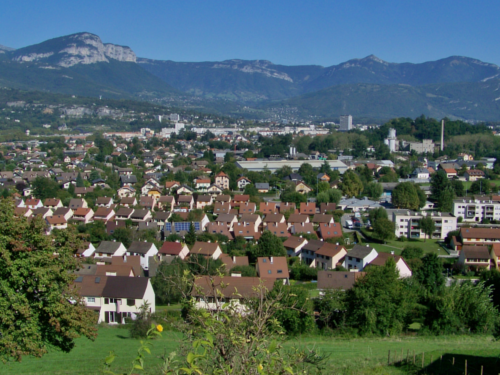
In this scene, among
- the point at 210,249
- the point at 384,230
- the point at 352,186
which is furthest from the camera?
the point at 352,186

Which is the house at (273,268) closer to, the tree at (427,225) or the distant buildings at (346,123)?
the tree at (427,225)

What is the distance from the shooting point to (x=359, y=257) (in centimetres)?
928

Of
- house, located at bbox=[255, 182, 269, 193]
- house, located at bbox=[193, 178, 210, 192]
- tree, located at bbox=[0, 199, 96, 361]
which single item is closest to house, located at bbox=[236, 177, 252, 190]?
house, located at bbox=[255, 182, 269, 193]

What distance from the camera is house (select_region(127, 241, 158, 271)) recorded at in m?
9.90

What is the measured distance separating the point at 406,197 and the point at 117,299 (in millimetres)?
11433

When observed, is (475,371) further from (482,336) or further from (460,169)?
(460,169)

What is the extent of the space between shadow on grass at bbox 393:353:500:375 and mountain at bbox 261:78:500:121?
95346mm

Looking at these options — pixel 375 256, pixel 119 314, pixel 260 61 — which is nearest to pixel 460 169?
pixel 375 256

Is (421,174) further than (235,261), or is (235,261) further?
(421,174)

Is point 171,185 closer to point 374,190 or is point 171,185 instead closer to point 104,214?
point 104,214

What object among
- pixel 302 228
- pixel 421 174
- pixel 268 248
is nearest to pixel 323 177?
pixel 421 174

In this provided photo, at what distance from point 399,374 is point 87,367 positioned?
2958 millimetres

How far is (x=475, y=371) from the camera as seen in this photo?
448 cm

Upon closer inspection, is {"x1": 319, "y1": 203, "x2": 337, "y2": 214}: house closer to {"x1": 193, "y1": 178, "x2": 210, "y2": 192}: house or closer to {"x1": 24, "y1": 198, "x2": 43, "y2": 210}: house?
{"x1": 193, "y1": 178, "x2": 210, "y2": 192}: house
